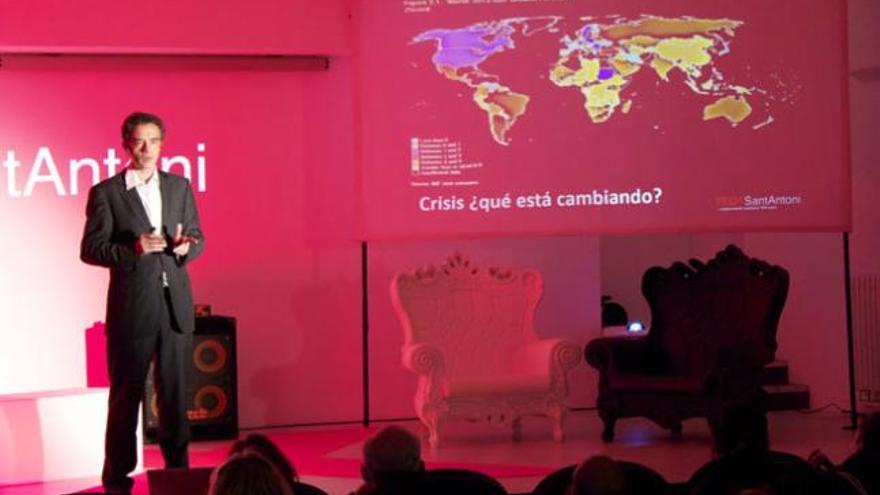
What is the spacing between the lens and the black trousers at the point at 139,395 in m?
6.18

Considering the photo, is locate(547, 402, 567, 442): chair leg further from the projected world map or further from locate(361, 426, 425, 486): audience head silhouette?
locate(361, 426, 425, 486): audience head silhouette

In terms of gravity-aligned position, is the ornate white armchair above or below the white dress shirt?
below

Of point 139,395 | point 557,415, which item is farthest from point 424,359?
point 139,395

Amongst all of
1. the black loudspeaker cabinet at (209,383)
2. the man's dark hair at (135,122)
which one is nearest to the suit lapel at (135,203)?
the man's dark hair at (135,122)

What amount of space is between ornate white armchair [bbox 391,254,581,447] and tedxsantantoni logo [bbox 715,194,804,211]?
1178mm

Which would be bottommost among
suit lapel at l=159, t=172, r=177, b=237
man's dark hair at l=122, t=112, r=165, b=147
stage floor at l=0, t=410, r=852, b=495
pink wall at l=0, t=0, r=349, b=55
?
stage floor at l=0, t=410, r=852, b=495

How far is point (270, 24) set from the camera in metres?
8.75

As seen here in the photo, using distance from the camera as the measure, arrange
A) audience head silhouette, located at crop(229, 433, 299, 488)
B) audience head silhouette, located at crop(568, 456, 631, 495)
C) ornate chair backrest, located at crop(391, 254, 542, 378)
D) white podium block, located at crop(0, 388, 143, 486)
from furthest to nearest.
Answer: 1. ornate chair backrest, located at crop(391, 254, 542, 378)
2. white podium block, located at crop(0, 388, 143, 486)
3. audience head silhouette, located at crop(229, 433, 299, 488)
4. audience head silhouette, located at crop(568, 456, 631, 495)

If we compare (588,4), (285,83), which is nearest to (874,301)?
(588,4)

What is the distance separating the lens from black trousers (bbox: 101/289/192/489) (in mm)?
6176

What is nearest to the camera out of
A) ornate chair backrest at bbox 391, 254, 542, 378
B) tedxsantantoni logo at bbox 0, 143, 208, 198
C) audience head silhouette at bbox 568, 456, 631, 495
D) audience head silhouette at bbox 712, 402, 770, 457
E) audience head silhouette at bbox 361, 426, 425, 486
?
audience head silhouette at bbox 568, 456, 631, 495

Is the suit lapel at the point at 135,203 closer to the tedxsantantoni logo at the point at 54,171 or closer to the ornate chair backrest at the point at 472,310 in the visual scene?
the ornate chair backrest at the point at 472,310

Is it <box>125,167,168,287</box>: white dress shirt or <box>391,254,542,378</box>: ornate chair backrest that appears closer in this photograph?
<box>125,167,168,287</box>: white dress shirt

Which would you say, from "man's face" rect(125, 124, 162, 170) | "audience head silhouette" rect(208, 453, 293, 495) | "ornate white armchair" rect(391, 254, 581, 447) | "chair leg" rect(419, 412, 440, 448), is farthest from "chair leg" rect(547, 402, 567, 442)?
"audience head silhouette" rect(208, 453, 293, 495)
